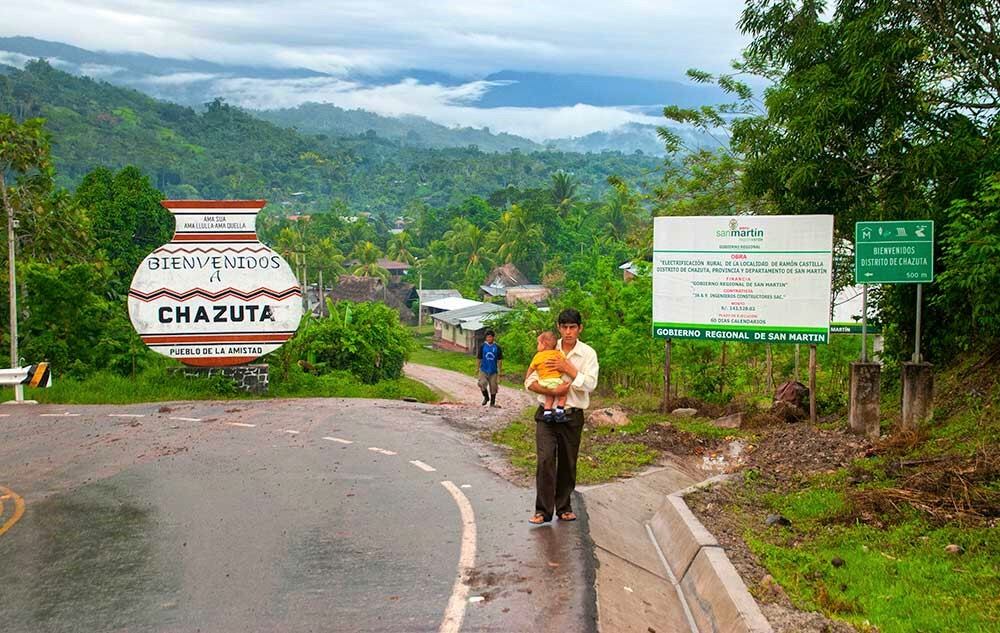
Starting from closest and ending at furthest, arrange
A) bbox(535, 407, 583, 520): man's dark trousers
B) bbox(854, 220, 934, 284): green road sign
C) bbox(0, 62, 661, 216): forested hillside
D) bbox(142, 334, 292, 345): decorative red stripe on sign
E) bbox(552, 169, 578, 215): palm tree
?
1. bbox(535, 407, 583, 520): man's dark trousers
2. bbox(854, 220, 934, 284): green road sign
3. bbox(142, 334, 292, 345): decorative red stripe on sign
4. bbox(552, 169, 578, 215): palm tree
5. bbox(0, 62, 661, 216): forested hillside

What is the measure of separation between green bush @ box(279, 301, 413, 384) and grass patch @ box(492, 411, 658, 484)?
12951 mm

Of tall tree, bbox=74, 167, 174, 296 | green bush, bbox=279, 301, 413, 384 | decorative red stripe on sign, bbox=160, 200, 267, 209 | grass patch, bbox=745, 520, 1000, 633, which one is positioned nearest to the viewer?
grass patch, bbox=745, 520, 1000, 633

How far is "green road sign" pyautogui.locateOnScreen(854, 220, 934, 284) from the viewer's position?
43.8 ft

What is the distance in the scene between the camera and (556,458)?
8.74 meters

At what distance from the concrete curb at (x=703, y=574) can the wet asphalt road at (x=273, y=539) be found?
83 centimetres

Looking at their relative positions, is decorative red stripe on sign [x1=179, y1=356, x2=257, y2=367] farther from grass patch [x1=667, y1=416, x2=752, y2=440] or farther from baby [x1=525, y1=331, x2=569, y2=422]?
baby [x1=525, y1=331, x2=569, y2=422]

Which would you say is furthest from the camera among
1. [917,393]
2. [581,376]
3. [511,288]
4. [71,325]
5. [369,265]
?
[369,265]

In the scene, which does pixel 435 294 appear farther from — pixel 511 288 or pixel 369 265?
pixel 511 288

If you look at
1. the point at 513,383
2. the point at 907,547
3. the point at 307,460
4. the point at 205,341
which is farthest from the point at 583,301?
the point at 907,547

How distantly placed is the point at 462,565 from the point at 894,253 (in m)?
8.62

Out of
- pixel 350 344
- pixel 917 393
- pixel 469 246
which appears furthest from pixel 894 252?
pixel 469 246

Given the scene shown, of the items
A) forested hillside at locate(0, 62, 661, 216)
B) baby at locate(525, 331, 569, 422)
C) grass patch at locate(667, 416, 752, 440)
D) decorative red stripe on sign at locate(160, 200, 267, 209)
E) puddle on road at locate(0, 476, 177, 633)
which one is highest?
forested hillside at locate(0, 62, 661, 216)

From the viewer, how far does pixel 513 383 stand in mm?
55812

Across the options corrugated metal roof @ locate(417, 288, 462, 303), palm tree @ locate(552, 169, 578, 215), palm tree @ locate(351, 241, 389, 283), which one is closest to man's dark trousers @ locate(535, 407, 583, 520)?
corrugated metal roof @ locate(417, 288, 462, 303)
